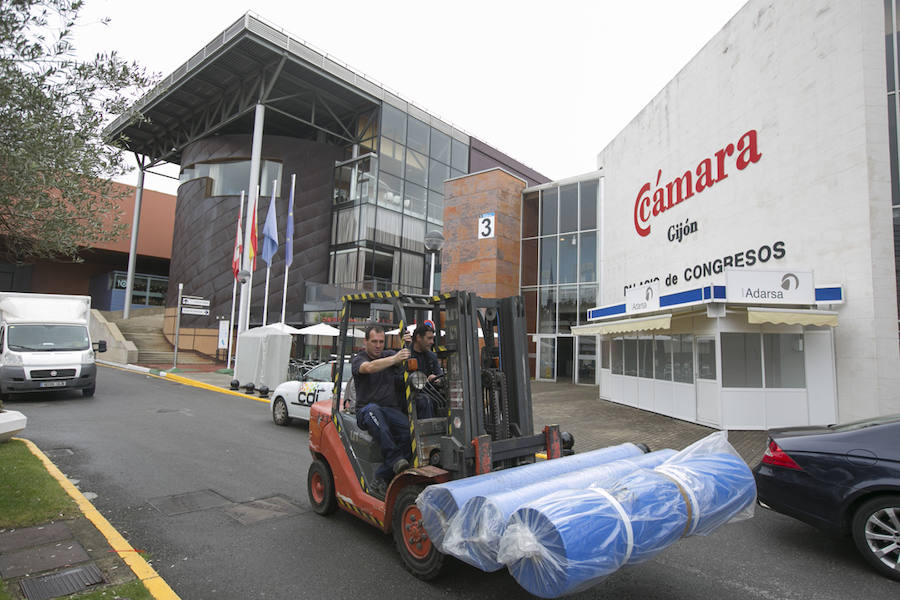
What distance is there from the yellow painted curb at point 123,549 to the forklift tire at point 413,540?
1.66 meters

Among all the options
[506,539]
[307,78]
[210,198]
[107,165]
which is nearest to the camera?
[506,539]

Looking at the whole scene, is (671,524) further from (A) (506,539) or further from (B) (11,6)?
(B) (11,6)

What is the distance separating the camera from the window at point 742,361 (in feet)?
36.8

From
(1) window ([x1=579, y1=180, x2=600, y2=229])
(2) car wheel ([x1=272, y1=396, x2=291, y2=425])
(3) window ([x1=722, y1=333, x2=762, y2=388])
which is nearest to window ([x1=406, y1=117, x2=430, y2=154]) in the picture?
(1) window ([x1=579, y1=180, x2=600, y2=229])

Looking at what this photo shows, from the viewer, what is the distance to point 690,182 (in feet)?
51.6

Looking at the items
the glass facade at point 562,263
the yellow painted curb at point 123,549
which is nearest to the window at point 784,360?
the yellow painted curb at point 123,549

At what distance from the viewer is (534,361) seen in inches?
1008

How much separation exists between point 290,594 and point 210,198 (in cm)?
3434

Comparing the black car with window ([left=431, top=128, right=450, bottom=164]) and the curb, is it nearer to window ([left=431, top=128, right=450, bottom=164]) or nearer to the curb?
the curb

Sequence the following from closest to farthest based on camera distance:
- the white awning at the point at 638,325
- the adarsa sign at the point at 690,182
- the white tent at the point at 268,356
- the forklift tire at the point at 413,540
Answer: the forklift tire at the point at 413,540 → the white awning at the point at 638,325 → the adarsa sign at the point at 690,182 → the white tent at the point at 268,356

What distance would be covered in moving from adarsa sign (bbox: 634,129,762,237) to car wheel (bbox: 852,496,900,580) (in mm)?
11138

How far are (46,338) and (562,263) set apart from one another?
21.6 metres

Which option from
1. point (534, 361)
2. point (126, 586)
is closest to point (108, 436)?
point (126, 586)

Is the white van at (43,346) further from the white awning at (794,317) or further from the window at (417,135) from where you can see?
the window at (417,135)
